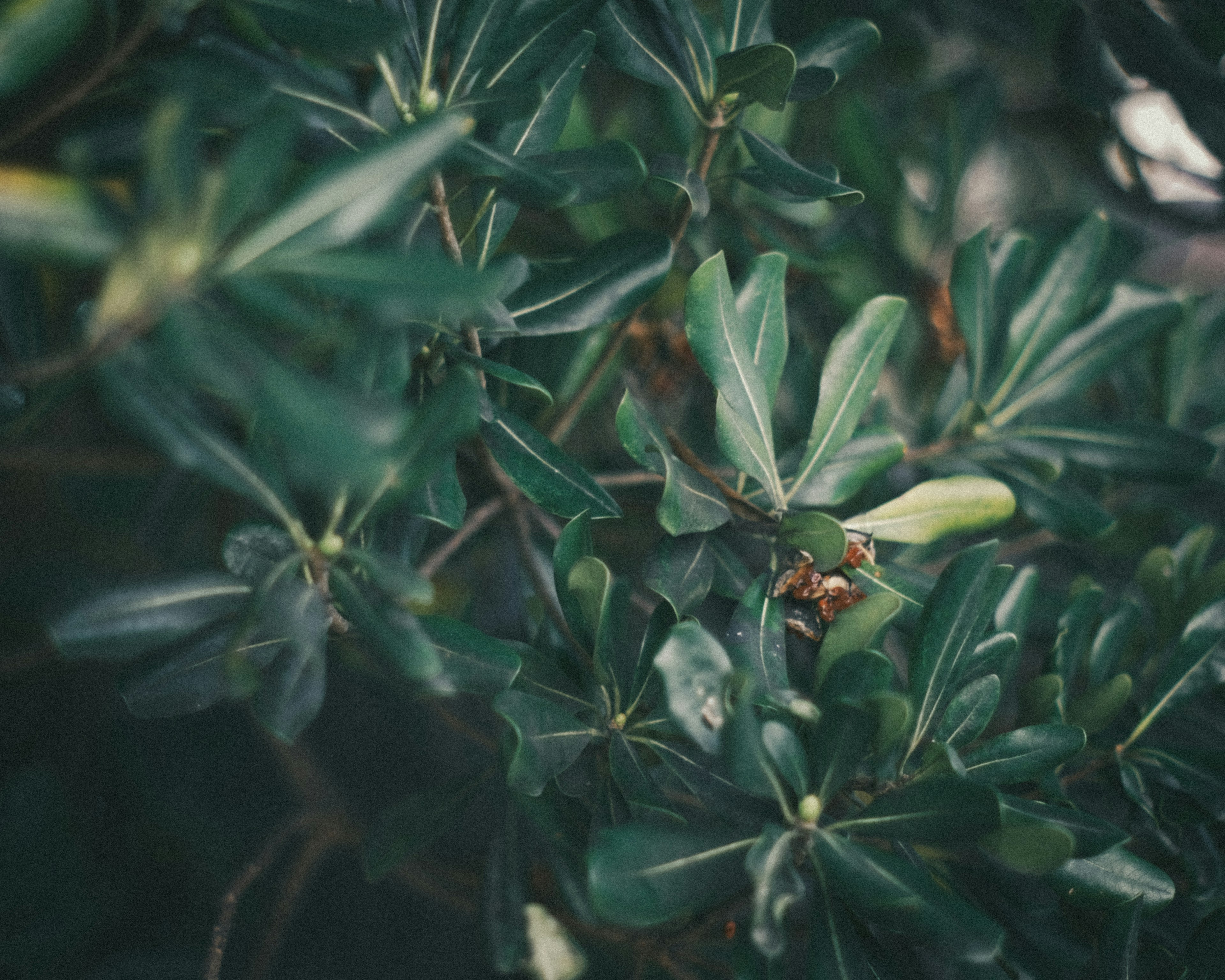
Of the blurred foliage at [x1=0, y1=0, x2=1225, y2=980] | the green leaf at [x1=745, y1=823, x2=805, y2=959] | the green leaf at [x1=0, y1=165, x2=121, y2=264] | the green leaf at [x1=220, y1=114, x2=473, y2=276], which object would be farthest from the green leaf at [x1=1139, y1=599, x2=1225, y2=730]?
the green leaf at [x1=0, y1=165, x2=121, y2=264]

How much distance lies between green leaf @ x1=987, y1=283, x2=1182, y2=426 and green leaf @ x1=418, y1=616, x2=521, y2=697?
616mm

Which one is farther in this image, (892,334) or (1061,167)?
(1061,167)

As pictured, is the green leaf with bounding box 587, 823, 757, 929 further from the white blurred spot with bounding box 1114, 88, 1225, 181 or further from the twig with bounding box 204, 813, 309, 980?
the white blurred spot with bounding box 1114, 88, 1225, 181

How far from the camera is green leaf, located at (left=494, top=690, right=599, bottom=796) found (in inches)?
19.8

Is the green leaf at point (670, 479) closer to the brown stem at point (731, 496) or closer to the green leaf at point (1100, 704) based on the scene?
the brown stem at point (731, 496)

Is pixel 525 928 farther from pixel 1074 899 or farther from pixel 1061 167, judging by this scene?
pixel 1061 167

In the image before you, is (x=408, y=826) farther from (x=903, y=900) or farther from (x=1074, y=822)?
(x=1074, y=822)

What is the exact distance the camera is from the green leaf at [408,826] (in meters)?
0.71

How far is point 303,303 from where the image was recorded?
1.23 feet

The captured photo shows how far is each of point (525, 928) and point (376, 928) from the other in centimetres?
41

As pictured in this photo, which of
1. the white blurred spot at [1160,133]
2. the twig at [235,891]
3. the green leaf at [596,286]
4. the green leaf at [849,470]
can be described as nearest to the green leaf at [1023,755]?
the green leaf at [849,470]

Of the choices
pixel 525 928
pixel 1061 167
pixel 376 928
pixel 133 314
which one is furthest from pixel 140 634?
pixel 1061 167

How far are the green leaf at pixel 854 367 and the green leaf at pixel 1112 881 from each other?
31 cm

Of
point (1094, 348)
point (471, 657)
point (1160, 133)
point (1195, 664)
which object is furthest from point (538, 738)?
point (1160, 133)
